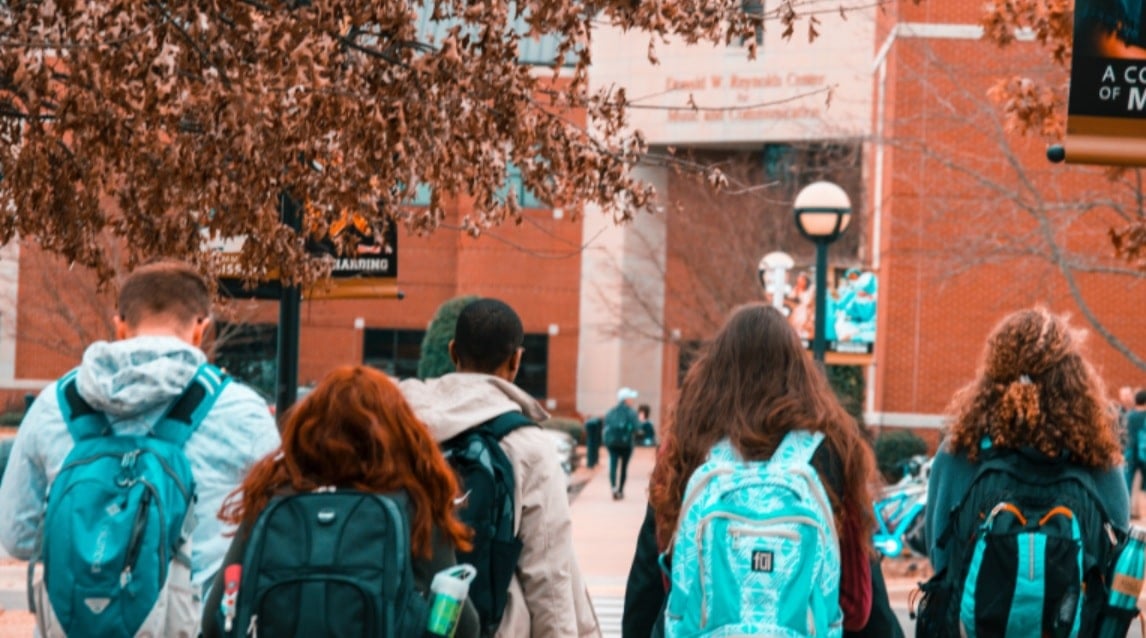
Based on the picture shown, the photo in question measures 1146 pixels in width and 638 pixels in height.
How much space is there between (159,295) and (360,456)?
116 centimetres

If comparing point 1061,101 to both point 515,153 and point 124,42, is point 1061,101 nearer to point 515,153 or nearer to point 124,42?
point 515,153

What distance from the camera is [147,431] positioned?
4.95 metres

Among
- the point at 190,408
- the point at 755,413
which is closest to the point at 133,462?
the point at 190,408

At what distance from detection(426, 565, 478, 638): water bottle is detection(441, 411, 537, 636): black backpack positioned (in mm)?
720

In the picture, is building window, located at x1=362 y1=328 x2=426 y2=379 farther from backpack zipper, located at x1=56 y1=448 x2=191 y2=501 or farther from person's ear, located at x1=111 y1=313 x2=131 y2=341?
backpack zipper, located at x1=56 y1=448 x2=191 y2=501

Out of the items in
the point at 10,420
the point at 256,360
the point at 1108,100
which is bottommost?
the point at 10,420

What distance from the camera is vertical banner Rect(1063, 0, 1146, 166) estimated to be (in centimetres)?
855

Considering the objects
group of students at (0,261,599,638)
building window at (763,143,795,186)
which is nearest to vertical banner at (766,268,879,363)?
group of students at (0,261,599,638)

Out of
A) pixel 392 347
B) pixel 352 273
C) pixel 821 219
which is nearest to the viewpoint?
pixel 352 273

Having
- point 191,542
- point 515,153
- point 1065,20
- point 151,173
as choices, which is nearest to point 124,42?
point 151,173

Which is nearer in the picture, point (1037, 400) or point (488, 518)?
point (488, 518)

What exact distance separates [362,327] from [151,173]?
51351 millimetres

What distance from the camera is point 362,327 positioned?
6019 centimetres

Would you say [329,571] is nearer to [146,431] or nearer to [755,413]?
[146,431]
